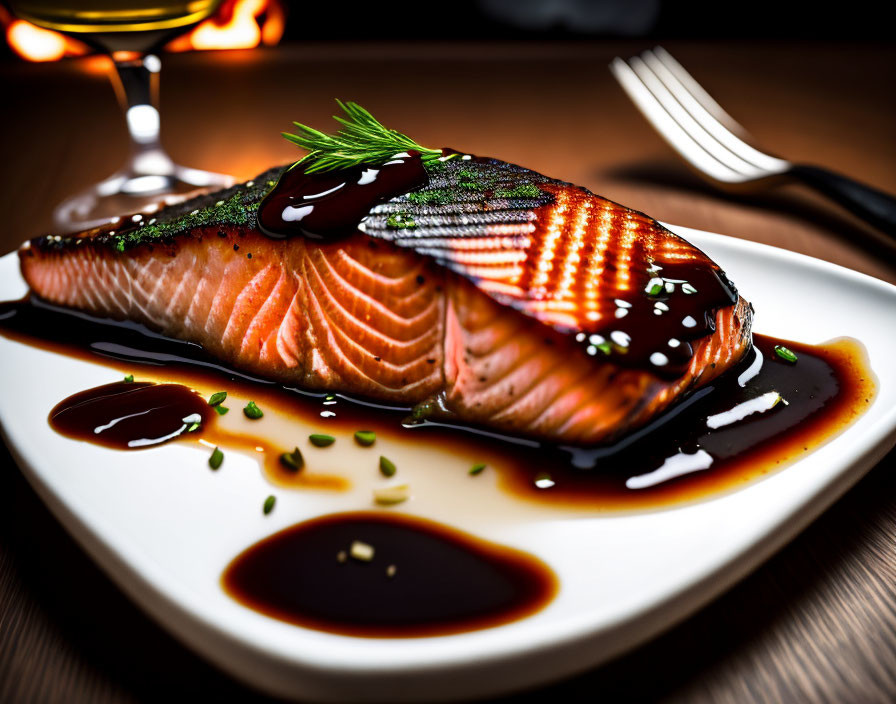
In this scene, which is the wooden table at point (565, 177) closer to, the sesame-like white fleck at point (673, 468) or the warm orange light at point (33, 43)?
the sesame-like white fleck at point (673, 468)

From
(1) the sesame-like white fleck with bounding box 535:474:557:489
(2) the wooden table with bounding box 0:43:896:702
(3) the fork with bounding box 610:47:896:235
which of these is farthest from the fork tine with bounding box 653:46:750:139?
(1) the sesame-like white fleck with bounding box 535:474:557:489

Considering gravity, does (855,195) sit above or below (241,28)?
above

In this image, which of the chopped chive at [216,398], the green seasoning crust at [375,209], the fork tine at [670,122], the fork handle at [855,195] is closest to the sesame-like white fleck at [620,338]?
the green seasoning crust at [375,209]

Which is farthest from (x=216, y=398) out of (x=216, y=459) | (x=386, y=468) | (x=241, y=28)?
(x=241, y=28)

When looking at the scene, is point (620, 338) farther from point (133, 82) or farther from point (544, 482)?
point (133, 82)

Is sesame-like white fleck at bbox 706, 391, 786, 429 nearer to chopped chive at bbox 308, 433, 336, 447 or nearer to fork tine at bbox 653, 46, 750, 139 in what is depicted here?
chopped chive at bbox 308, 433, 336, 447

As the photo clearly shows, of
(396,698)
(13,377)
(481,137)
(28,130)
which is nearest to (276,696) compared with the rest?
(396,698)
